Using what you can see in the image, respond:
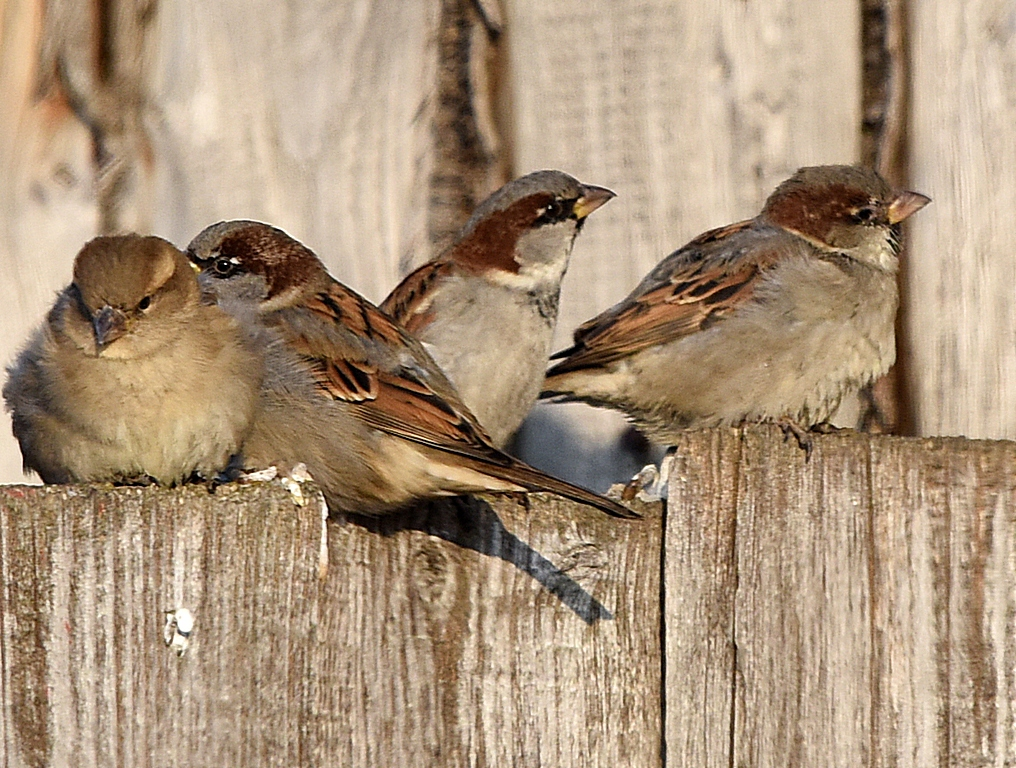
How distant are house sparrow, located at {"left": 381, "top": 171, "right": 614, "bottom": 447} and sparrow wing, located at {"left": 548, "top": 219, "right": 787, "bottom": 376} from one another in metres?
0.12

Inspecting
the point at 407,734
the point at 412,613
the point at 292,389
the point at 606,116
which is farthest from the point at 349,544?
the point at 606,116

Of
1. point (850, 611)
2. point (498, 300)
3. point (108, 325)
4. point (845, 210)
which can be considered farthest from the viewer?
point (498, 300)

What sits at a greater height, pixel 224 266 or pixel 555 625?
pixel 224 266

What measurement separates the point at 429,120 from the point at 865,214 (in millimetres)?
1058

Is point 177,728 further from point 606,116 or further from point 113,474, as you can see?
point 606,116

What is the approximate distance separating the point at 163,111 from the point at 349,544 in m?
1.65

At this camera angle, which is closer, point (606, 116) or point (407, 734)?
point (407, 734)

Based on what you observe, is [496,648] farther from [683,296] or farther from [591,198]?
[683,296]

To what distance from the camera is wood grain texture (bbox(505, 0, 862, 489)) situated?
10.7 ft

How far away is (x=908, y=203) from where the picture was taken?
3.22 meters

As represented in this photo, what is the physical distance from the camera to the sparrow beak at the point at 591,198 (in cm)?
340

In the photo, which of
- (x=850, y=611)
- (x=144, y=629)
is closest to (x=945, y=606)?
(x=850, y=611)

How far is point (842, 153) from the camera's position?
132 inches

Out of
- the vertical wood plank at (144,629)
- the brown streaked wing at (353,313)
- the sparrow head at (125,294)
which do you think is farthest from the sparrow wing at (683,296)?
the vertical wood plank at (144,629)
